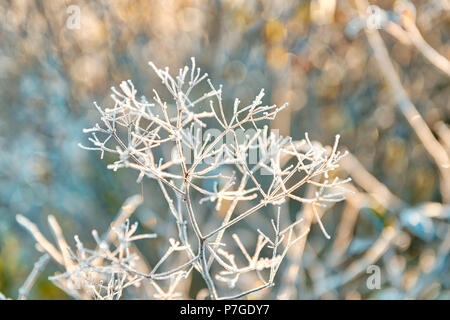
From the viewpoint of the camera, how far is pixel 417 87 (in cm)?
211

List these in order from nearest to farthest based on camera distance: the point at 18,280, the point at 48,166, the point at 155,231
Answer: the point at 155,231
the point at 18,280
the point at 48,166

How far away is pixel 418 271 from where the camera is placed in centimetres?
203

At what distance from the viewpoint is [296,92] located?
2.12 meters

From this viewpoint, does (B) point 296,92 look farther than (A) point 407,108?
Yes

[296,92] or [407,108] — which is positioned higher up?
[296,92]

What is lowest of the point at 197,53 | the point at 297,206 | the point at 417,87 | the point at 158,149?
the point at 297,206

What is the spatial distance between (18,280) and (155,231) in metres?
0.73

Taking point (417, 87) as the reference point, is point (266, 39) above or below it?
above

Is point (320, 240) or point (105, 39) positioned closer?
point (320, 240)

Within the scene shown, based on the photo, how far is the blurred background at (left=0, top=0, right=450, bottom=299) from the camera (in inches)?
78.8

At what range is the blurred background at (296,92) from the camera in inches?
78.8
